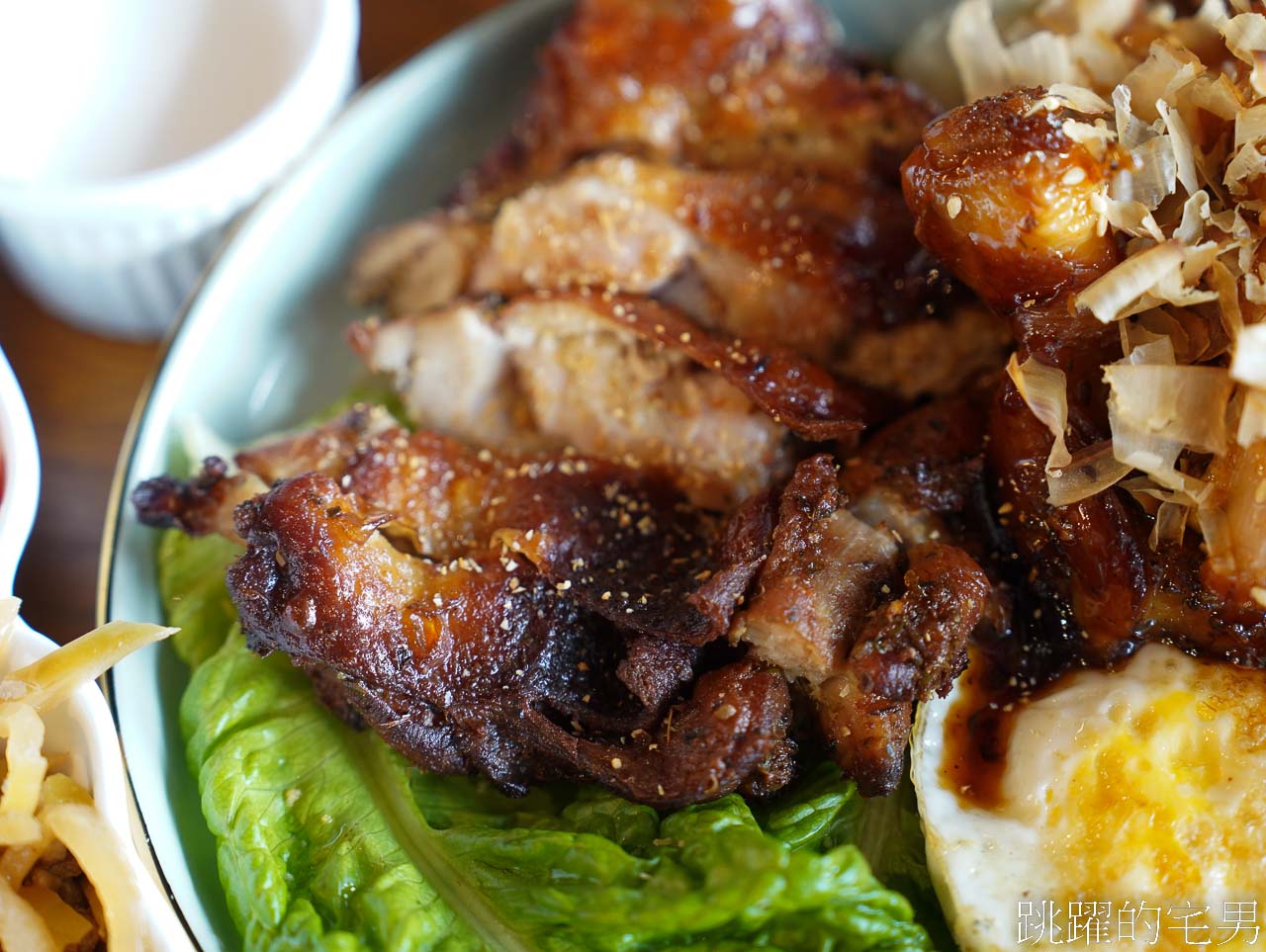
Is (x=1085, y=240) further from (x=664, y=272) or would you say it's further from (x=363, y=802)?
(x=363, y=802)

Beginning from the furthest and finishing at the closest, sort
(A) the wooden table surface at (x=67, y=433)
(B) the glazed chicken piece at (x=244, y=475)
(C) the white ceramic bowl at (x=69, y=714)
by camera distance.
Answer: (A) the wooden table surface at (x=67, y=433) → (B) the glazed chicken piece at (x=244, y=475) → (C) the white ceramic bowl at (x=69, y=714)

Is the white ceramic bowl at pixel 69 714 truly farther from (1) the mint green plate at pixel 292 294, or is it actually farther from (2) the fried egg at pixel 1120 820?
(2) the fried egg at pixel 1120 820

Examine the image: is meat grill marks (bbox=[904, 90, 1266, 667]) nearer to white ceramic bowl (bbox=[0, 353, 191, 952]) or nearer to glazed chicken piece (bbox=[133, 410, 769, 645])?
glazed chicken piece (bbox=[133, 410, 769, 645])

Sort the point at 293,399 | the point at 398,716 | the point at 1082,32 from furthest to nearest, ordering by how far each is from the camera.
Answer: the point at 293,399, the point at 1082,32, the point at 398,716

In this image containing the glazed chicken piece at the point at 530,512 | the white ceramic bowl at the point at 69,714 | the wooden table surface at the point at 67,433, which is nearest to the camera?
the white ceramic bowl at the point at 69,714

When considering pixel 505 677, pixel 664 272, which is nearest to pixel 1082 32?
pixel 664 272

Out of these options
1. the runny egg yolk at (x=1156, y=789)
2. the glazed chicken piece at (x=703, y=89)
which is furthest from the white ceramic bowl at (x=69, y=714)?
the runny egg yolk at (x=1156, y=789)
